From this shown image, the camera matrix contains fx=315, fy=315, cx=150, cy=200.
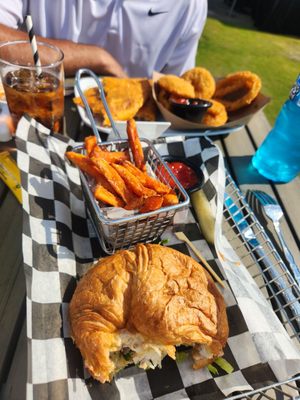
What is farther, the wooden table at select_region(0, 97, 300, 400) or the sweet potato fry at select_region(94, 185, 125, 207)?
the sweet potato fry at select_region(94, 185, 125, 207)

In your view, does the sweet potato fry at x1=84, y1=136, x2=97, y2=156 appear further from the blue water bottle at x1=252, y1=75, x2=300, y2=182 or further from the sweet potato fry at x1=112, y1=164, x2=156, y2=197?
the blue water bottle at x1=252, y1=75, x2=300, y2=182

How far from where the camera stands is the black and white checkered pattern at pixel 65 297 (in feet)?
3.76

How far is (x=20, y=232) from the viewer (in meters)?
1.53

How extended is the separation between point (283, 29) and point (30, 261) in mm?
11020

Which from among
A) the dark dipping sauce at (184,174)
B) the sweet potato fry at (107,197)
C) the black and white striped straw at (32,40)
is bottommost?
the dark dipping sauce at (184,174)

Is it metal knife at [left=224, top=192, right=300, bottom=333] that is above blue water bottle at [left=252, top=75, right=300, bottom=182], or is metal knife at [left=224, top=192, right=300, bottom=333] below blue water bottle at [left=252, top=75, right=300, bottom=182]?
below

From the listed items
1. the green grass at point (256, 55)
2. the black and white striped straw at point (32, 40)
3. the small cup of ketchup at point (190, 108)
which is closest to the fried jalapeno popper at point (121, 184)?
the black and white striped straw at point (32, 40)

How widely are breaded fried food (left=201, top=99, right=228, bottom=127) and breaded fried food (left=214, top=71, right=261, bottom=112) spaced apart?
0.21 metres

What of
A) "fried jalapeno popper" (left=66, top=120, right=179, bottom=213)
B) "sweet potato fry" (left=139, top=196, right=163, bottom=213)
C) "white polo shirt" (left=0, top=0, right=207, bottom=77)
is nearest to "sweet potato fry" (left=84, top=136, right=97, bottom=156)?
"fried jalapeno popper" (left=66, top=120, right=179, bottom=213)

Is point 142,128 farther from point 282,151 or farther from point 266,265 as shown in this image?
point 266,265

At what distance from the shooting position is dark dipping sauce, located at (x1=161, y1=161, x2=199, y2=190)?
1.85m

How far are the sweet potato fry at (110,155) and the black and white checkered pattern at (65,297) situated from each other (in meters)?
0.36

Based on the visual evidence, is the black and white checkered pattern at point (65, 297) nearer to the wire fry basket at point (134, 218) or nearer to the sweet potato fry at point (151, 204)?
the wire fry basket at point (134, 218)

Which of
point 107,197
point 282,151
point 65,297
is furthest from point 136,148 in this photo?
point 282,151
